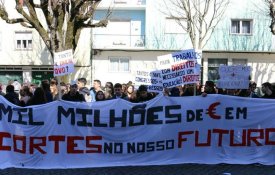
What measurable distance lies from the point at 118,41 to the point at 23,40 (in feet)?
23.1

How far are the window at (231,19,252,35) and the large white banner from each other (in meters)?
25.9

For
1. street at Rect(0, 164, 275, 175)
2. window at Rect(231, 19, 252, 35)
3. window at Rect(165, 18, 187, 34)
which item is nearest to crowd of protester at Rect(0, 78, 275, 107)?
street at Rect(0, 164, 275, 175)

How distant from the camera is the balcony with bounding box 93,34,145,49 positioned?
3419cm

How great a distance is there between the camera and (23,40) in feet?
113

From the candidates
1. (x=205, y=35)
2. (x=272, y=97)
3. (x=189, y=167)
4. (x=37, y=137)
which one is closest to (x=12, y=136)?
(x=37, y=137)

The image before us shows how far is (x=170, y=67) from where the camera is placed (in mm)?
10227

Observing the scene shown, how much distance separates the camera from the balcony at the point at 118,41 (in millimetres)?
34188

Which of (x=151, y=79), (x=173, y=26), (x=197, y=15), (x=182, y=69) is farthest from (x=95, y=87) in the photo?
(x=173, y=26)

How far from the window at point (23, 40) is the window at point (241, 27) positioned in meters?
15.1

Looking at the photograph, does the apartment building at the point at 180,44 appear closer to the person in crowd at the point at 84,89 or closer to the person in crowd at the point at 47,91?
the person in crowd at the point at 84,89

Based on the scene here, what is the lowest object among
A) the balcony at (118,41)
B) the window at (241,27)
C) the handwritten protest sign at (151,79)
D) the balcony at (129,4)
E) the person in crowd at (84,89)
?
the person in crowd at (84,89)

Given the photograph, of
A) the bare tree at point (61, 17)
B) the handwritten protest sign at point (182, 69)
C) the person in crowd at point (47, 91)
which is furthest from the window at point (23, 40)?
the handwritten protest sign at point (182, 69)

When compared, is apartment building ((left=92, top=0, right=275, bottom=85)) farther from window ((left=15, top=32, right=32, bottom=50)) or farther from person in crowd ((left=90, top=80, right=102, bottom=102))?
person in crowd ((left=90, top=80, right=102, bottom=102))

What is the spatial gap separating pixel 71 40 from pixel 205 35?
1457 centimetres
